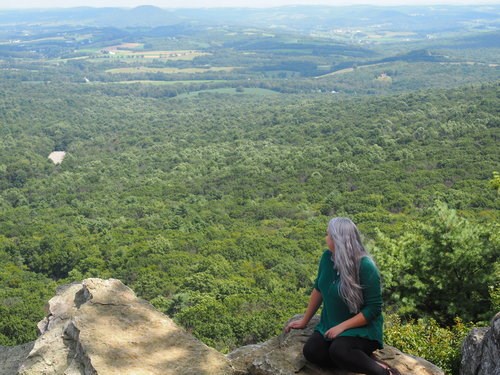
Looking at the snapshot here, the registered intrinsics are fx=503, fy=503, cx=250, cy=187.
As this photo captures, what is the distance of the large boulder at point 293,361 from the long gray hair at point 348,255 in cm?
129

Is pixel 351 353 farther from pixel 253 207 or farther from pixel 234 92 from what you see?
pixel 234 92

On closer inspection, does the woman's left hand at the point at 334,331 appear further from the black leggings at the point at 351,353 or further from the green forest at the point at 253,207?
the green forest at the point at 253,207

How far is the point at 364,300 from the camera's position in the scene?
6.62m

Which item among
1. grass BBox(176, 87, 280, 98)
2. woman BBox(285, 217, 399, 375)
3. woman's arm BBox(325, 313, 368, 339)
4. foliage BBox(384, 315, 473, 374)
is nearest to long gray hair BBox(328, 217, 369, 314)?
woman BBox(285, 217, 399, 375)

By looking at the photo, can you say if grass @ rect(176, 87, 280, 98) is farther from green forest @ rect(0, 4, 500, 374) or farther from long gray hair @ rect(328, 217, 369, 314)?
long gray hair @ rect(328, 217, 369, 314)

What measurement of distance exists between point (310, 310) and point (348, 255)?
4.85 ft

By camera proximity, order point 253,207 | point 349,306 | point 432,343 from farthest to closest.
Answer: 1. point 253,207
2. point 432,343
3. point 349,306

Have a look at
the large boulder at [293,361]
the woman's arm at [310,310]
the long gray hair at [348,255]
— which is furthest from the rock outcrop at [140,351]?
the long gray hair at [348,255]

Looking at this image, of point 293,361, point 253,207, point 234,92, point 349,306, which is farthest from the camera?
point 234,92

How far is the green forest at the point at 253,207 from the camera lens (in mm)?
16531

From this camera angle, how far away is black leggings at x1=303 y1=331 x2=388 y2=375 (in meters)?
6.54

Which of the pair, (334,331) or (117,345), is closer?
(334,331)

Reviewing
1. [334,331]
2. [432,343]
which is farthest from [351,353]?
[432,343]

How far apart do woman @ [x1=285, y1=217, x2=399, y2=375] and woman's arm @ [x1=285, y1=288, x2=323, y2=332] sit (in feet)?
1.11
